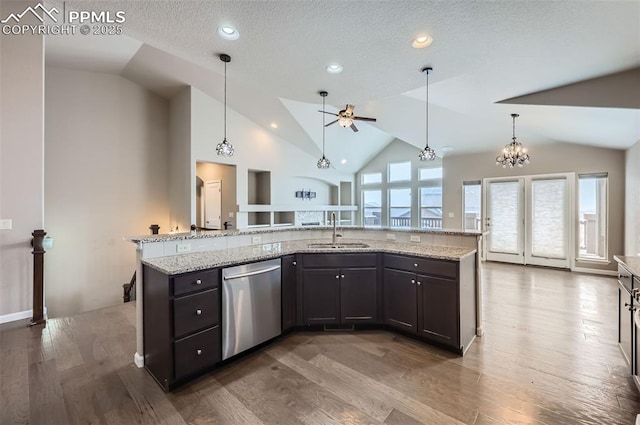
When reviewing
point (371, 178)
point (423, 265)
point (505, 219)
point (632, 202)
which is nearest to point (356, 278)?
point (423, 265)

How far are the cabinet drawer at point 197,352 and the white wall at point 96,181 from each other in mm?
4991

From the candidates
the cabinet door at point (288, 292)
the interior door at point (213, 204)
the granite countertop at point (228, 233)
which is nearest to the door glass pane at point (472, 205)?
the granite countertop at point (228, 233)

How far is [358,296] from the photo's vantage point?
3.03 m

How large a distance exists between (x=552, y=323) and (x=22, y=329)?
6.13m

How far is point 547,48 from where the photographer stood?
2650mm

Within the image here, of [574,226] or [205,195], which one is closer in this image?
[574,226]

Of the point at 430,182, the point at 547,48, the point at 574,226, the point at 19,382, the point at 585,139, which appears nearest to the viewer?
the point at 19,382

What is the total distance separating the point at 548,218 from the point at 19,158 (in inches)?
367

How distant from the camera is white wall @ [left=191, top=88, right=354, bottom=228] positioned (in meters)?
6.04

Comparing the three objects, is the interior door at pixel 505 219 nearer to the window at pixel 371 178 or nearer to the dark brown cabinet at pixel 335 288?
the window at pixel 371 178

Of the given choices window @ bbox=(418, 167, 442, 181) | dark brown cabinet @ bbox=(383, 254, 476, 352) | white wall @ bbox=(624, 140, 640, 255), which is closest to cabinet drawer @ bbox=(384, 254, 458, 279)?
dark brown cabinet @ bbox=(383, 254, 476, 352)

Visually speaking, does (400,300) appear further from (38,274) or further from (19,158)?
(19,158)

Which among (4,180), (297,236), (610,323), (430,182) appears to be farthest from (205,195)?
(610,323)

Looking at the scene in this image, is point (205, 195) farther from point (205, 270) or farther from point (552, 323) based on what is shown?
→ point (552, 323)
